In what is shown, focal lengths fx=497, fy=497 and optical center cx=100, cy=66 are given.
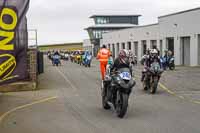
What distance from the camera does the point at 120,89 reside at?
37.8ft

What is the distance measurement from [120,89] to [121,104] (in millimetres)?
348

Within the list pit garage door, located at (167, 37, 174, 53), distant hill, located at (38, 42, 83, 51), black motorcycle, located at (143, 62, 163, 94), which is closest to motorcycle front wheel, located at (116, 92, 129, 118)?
black motorcycle, located at (143, 62, 163, 94)

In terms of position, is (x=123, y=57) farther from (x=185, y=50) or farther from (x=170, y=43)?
(x=170, y=43)

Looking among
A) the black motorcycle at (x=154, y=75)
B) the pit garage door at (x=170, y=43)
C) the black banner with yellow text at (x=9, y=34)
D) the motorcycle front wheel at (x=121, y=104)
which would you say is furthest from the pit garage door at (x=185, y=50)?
the black banner with yellow text at (x=9, y=34)

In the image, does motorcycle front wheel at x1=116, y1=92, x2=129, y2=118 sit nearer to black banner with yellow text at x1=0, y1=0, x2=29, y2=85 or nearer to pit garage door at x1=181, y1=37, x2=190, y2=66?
black banner with yellow text at x1=0, y1=0, x2=29, y2=85

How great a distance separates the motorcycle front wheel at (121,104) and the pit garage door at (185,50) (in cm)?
3285

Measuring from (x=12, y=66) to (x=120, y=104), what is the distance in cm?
366

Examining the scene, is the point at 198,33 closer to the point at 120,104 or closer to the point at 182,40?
the point at 182,40

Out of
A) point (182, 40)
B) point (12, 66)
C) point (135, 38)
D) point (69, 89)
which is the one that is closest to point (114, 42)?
point (135, 38)

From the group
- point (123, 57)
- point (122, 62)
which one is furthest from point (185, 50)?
point (122, 62)

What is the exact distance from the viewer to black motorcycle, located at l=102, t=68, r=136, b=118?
11.4 meters

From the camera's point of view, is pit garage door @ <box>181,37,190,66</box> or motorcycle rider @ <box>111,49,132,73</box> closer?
motorcycle rider @ <box>111,49,132,73</box>

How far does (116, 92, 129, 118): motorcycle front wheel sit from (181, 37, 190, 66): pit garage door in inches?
1293

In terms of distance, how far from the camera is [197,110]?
12.6 m
